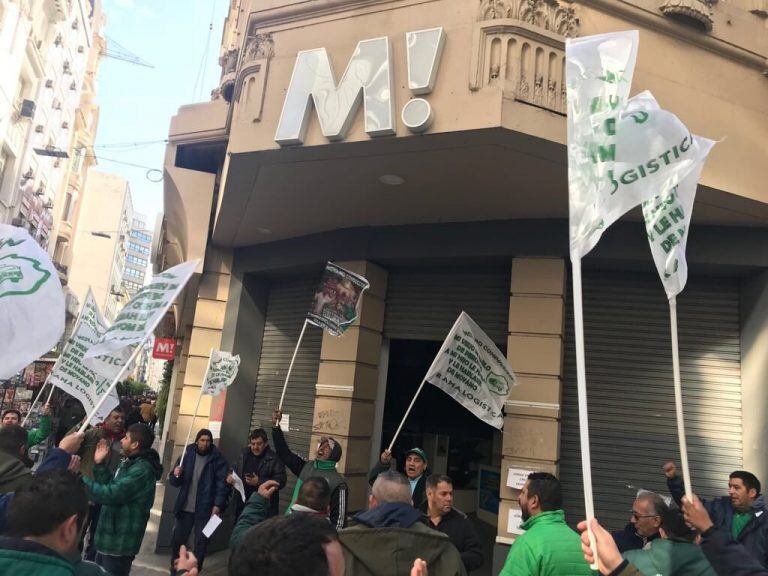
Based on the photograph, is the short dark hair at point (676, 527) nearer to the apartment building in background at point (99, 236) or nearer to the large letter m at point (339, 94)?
the large letter m at point (339, 94)

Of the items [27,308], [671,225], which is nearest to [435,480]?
[671,225]

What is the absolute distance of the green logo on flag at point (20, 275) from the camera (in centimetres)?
415

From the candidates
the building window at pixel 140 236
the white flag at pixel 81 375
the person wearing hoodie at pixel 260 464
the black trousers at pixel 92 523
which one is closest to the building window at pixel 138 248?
the building window at pixel 140 236

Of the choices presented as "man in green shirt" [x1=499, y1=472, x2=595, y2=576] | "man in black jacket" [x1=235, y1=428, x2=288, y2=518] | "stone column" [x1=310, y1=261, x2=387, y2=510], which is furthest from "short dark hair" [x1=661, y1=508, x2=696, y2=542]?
"stone column" [x1=310, y1=261, x2=387, y2=510]

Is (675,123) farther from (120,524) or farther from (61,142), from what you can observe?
(61,142)

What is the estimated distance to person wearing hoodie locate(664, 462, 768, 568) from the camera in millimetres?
4852

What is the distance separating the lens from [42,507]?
7.39ft

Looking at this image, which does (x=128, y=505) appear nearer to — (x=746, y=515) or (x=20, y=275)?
(x=20, y=275)

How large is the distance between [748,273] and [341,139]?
5046 millimetres

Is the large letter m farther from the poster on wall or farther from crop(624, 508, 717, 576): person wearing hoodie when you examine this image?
crop(624, 508, 717, 576): person wearing hoodie

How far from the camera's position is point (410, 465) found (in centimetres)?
601

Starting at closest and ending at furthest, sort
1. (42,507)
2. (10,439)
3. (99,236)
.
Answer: (42,507)
(10,439)
(99,236)

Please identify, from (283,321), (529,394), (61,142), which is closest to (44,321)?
(529,394)

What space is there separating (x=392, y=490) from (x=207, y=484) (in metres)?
3.90
